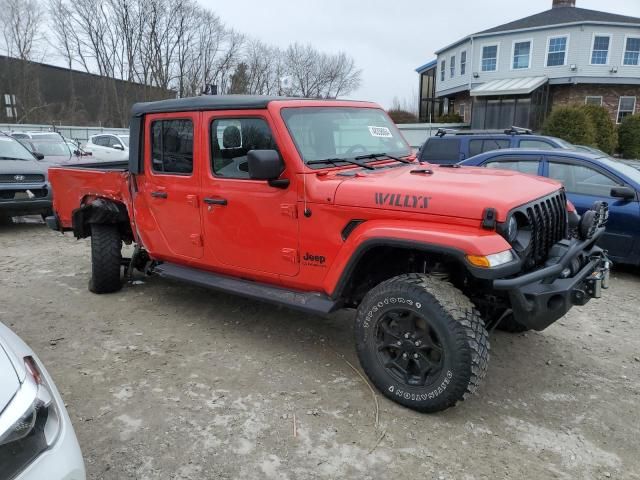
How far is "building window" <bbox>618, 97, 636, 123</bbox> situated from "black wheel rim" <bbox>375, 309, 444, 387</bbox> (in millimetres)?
31097

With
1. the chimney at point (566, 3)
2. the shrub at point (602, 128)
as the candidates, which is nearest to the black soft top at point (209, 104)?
the shrub at point (602, 128)

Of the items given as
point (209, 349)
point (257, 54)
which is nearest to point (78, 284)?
point (209, 349)

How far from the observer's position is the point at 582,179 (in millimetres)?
6047

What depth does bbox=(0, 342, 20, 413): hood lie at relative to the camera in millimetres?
1778

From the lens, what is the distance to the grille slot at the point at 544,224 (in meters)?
2.98

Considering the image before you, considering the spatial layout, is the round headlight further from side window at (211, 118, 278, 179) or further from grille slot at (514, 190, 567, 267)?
side window at (211, 118, 278, 179)

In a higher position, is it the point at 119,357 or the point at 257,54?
the point at 257,54

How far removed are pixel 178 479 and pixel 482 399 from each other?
1.96m

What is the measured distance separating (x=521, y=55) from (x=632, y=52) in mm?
5778

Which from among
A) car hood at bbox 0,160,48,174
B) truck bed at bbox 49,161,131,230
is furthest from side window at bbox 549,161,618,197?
car hood at bbox 0,160,48,174

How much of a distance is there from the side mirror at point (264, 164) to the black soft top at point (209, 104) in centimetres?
52

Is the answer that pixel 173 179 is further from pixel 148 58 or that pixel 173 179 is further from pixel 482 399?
pixel 148 58

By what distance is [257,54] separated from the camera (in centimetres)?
5138

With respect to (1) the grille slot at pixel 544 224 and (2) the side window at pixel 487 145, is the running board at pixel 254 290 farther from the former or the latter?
(2) the side window at pixel 487 145
